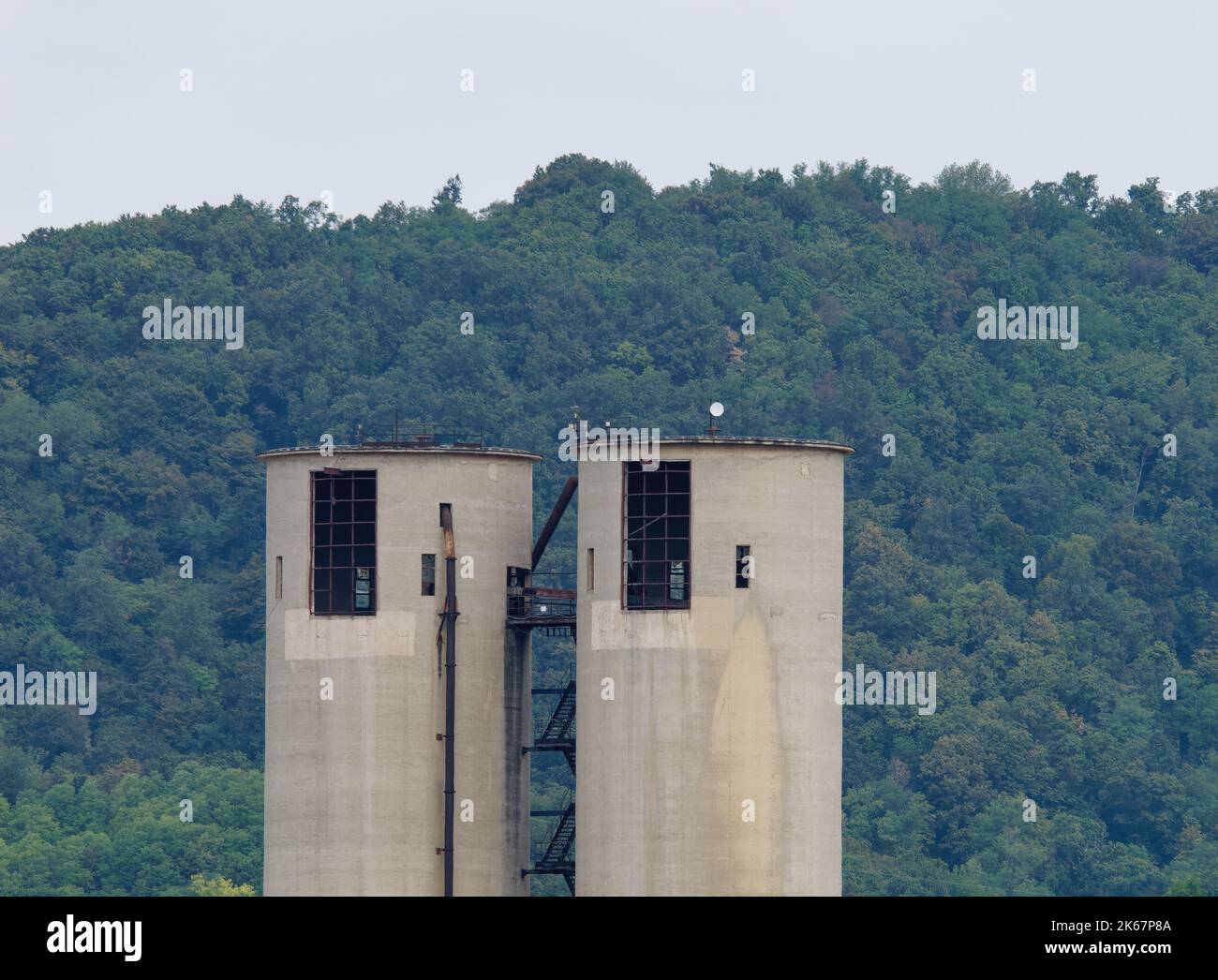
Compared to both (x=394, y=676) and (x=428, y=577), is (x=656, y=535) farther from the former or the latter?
Result: (x=394, y=676)

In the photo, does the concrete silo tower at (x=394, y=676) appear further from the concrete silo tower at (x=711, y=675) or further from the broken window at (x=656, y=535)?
the broken window at (x=656, y=535)

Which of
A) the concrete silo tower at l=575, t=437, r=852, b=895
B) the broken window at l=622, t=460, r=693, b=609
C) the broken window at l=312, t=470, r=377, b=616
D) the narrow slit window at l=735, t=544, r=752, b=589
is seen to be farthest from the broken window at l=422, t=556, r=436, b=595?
the narrow slit window at l=735, t=544, r=752, b=589

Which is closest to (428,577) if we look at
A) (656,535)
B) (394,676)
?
(394,676)

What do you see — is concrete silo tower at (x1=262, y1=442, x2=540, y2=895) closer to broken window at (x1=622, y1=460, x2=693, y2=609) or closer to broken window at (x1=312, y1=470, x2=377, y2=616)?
broken window at (x1=312, y1=470, x2=377, y2=616)

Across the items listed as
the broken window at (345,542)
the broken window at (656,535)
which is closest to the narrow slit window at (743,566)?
the broken window at (656,535)

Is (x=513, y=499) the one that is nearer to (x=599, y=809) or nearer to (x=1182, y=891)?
(x=599, y=809)
